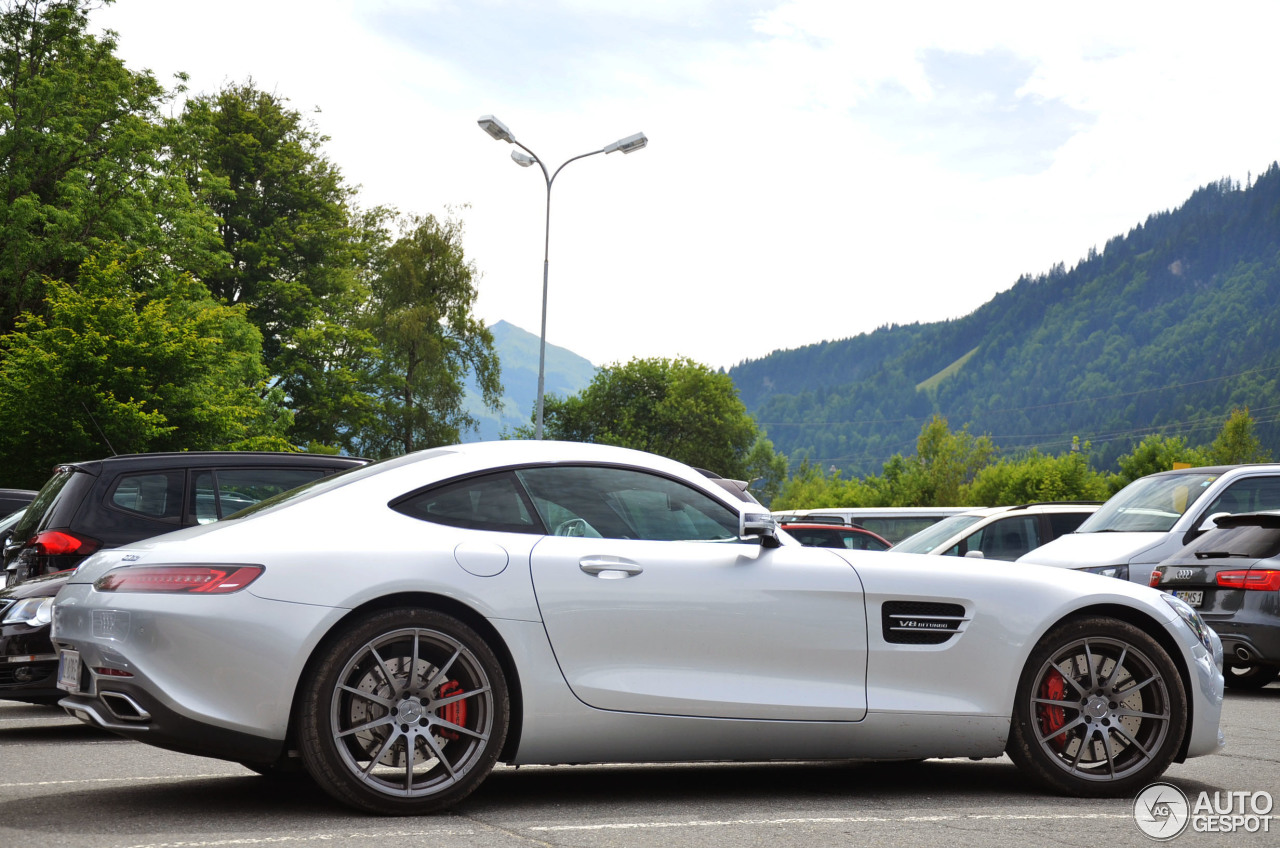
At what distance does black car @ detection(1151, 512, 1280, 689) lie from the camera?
31.9 feet

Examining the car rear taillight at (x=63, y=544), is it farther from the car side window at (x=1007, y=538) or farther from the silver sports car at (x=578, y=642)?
the car side window at (x=1007, y=538)

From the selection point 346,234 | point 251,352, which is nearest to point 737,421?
point 346,234

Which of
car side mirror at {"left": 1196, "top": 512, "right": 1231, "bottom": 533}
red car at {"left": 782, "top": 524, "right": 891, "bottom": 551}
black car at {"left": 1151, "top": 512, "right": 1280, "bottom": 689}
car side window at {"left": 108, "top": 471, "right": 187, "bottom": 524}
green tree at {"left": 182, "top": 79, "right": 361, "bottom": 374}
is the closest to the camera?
car side window at {"left": 108, "top": 471, "right": 187, "bottom": 524}

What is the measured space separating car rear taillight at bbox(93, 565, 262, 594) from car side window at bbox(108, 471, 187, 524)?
4.95 metres

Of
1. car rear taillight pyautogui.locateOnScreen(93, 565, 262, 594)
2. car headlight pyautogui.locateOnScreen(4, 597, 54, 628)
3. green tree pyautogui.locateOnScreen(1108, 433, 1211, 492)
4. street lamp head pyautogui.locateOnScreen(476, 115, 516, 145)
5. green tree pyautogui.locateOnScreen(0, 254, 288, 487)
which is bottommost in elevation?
car headlight pyautogui.locateOnScreen(4, 597, 54, 628)

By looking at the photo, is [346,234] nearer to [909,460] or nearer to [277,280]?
[277,280]

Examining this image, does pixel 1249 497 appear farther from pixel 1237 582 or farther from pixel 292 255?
pixel 292 255

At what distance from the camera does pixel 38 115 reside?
32.2 metres

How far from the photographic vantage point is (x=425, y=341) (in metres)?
52.2

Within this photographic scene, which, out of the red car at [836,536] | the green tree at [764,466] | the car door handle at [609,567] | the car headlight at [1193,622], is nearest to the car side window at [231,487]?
the car door handle at [609,567]

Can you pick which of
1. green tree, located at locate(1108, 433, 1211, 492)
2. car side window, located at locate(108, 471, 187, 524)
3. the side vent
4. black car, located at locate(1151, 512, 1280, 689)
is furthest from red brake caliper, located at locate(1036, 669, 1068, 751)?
green tree, located at locate(1108, 433, 1211, 492)

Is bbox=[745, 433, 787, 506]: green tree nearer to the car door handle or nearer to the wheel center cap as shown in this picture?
the car door handle

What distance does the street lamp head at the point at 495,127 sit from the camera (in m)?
25.9

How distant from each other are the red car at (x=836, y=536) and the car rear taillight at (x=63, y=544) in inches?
573
